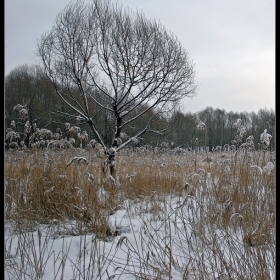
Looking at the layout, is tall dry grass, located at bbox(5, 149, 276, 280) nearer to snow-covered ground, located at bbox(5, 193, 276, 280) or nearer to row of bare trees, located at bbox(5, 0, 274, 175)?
snow-covered ground, located at bbox(5, 193, 276, 280)

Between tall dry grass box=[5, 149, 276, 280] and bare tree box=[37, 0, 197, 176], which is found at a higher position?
bare tree box=[37, 0, 197, 176]

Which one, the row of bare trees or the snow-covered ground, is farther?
the row of bare trees

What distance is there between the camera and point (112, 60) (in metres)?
3.87

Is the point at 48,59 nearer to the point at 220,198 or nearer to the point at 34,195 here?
the point at 34,195

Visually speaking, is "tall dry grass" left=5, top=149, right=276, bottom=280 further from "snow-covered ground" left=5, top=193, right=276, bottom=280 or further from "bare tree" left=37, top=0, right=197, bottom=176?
"bare tree" left=37, top=0, right=197, bottom=176

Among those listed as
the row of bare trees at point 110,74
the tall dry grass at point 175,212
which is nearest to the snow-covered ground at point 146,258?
the tall dry grass at point 175,212

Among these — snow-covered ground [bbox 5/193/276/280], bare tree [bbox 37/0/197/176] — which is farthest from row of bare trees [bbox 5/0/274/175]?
snow-covered ground [bbox 5/193/276/280]

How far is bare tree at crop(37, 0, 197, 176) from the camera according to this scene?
144 inches

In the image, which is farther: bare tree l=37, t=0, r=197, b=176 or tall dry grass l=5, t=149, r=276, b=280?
bare tree l=37, t=0, r=197, b=176

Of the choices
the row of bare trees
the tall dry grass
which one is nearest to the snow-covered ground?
the tall dry grass

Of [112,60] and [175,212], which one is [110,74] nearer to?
[112,60]

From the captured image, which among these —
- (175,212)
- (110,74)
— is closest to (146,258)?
(175,212)

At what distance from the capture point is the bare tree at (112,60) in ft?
12.0

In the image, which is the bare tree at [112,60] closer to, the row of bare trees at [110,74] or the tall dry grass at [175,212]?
the row of bare trees at [110,74]
